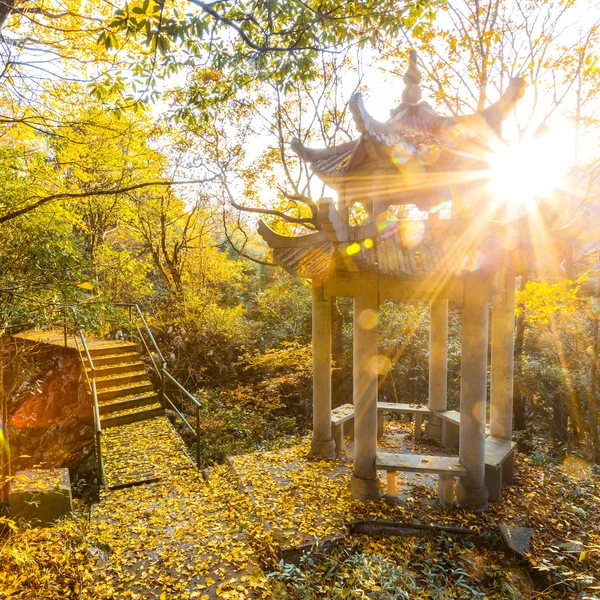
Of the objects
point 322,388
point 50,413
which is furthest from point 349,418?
point 50,413

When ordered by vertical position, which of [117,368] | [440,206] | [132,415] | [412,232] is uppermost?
[440,206]

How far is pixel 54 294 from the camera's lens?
495cm

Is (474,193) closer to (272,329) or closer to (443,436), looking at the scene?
(443,436)

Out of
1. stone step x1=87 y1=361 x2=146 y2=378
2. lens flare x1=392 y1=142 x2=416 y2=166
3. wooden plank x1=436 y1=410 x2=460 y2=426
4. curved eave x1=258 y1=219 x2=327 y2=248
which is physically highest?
lens flare x1=392 y1=142 x2=416 y2=166

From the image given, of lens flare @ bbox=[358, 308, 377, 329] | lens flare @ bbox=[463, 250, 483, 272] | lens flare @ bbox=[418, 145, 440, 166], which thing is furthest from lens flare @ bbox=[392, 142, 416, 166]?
lens flare @ bbox=[358, 308, 377, 329]

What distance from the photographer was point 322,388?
251 inches

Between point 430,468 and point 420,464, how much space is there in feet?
0.44

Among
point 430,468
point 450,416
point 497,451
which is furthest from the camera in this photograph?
point 450,416

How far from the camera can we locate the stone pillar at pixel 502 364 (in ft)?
19.1

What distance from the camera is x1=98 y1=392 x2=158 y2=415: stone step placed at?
7.76 m

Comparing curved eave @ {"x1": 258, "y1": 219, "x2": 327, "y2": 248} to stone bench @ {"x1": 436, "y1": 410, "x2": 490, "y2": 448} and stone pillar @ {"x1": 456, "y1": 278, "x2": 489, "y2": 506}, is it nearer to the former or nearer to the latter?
stone pillar @ {"x1": 456, "y1": 278, "x2": 489, "y2": 506}

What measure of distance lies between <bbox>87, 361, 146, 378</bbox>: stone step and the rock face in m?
0.36

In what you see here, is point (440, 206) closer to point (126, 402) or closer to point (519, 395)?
point (519, 395)

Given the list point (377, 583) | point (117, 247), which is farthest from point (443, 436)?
point (117, 247)
